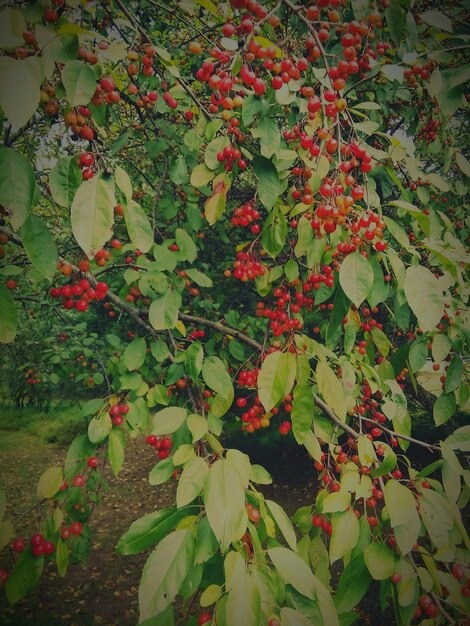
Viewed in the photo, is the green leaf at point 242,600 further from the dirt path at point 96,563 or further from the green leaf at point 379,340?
the dirt path at point 96,563

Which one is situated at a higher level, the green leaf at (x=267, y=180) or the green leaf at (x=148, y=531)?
the green leaf at (x=267, y=180)

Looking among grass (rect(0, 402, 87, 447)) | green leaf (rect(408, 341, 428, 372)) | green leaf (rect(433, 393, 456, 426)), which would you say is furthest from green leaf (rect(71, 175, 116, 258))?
grass (rect(0, 402, 87, 447))

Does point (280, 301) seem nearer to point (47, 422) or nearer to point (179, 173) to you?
point (179, 173)

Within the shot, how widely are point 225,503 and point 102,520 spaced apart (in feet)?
19.9

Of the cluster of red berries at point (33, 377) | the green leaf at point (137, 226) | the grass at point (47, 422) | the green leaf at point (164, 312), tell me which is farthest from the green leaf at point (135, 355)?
the grass at point (47, 422)

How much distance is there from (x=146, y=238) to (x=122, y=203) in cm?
15

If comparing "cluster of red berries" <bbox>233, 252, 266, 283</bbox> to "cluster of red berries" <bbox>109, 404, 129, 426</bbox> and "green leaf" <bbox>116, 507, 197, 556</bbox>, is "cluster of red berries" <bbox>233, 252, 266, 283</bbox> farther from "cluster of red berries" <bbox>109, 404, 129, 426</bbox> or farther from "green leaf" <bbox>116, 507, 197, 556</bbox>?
"green leaf" <bbox>116, 507, 197, 556</bbox>

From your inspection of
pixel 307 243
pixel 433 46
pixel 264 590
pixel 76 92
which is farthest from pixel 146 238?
pixel 433 46

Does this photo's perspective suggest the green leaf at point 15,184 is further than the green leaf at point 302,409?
No

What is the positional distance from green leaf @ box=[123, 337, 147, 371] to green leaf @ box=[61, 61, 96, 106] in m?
1.13

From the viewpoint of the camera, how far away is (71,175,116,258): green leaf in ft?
2.95

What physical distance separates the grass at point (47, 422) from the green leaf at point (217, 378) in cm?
751

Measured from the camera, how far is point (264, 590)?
101 centimetres

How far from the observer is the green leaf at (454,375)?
5.39ft
